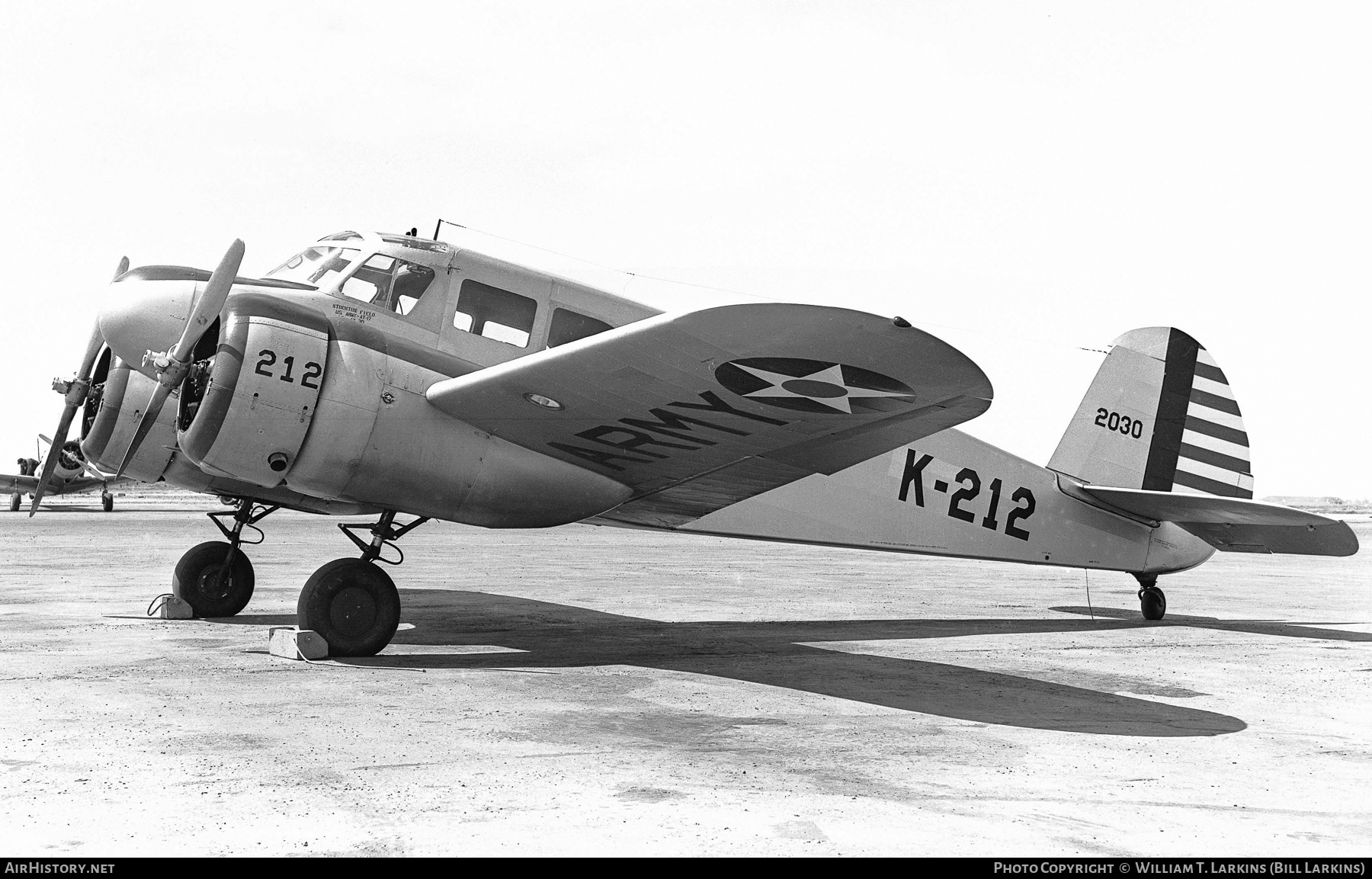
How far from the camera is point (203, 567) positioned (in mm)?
11289

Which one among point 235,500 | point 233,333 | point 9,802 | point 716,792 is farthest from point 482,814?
point 235,500

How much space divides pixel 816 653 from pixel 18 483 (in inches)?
1648

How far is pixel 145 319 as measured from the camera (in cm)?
823

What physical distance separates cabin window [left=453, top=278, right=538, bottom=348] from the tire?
198 centimetres

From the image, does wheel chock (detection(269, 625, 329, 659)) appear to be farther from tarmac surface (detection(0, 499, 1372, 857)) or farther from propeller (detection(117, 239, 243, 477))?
propeller (detection(117, 239, 243, 477))

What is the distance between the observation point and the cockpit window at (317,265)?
8.64 meters

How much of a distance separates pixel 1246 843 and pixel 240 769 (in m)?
3.92

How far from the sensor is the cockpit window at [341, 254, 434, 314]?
27.7 ft

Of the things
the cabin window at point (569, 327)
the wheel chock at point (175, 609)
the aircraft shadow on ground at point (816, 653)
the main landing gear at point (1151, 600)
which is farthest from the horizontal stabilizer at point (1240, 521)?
the wheel chock at point (175, 609)

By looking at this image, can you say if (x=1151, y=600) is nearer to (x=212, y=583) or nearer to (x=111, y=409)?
(x=212, y=583)

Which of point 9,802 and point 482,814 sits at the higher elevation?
point 482,814

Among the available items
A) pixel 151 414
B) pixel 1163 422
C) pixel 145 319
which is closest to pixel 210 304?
pixel 145 319

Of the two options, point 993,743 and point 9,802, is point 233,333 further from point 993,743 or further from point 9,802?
point 993,743

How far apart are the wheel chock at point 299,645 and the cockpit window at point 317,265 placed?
257 centimetres
